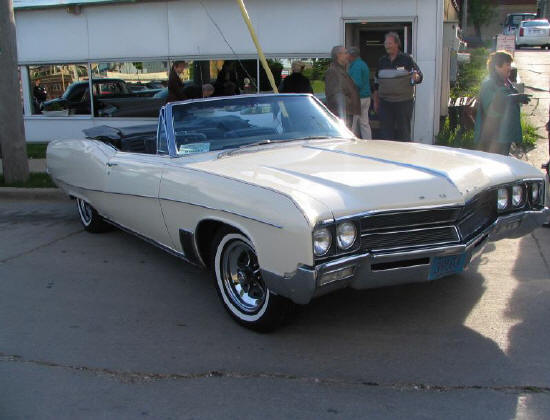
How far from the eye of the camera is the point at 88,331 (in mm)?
4172

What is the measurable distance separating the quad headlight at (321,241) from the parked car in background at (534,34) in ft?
108

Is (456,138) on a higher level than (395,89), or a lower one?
lower

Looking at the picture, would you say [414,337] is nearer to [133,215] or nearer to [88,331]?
[88,331]

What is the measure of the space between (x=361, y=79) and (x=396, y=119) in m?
1.20

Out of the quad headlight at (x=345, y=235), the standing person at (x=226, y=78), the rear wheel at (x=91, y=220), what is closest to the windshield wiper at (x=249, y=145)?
the quad headlight at (x=345, y=235)

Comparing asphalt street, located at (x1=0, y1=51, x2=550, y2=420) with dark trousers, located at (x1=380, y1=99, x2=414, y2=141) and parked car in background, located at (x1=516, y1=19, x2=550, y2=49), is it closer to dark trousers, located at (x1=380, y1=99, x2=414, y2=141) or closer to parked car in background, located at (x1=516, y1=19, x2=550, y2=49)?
dark trousers, located at (x1=380, y1=99, x2=414, y2=141)

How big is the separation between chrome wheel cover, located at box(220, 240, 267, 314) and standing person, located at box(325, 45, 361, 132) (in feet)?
16.4

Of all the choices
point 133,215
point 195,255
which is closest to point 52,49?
point 133,215

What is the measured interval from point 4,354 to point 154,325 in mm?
941

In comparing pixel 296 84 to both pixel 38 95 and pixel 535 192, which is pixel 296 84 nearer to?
pixel 535 192

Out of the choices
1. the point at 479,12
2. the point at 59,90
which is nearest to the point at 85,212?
the point at 59,90

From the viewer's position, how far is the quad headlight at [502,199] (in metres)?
4.13

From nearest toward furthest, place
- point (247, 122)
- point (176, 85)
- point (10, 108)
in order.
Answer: point (247, 122)
point (10, 108)
point (176, 85)

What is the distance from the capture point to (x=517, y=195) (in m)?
4.25
